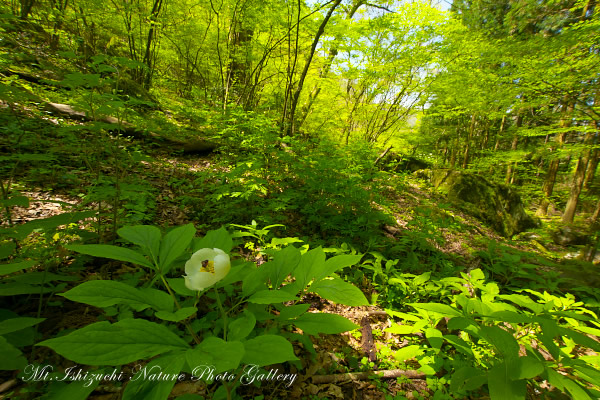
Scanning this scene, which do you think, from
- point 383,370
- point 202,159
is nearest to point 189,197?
point 202,159

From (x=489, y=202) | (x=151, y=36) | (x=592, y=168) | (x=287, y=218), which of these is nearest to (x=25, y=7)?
(x=151, y=36)

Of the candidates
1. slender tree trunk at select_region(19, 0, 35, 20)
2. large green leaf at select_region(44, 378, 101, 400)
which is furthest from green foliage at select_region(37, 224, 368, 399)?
slender tree trunk at select_region(19, 0, 35, 20)

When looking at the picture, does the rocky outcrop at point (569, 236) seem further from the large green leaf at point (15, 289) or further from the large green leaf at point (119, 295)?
the large green leaf at point (15, 289)

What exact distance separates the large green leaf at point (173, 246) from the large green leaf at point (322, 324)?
0.52 m

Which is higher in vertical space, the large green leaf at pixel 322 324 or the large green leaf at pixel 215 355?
the large green leaf at pixel 215 355

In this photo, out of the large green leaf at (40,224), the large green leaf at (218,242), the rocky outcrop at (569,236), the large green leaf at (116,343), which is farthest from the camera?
the rocky outcrop at (569,236)

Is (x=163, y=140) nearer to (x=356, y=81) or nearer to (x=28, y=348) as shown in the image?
(x=28, y=348)

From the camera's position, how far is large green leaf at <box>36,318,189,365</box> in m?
0.52

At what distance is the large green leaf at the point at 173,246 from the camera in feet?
2.88

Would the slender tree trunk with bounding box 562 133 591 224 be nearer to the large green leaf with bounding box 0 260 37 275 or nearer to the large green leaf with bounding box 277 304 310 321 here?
the large green leaf with bounding box 277 304 310 321

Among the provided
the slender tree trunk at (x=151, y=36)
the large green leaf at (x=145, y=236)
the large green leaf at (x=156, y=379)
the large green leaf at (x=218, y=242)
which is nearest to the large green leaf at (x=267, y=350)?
the large green leaf at (x=156, y=379)

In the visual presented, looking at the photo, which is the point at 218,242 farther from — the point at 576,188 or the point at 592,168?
the point at 592,168

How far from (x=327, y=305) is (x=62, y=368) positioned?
174cm

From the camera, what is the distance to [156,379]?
0.59 m
